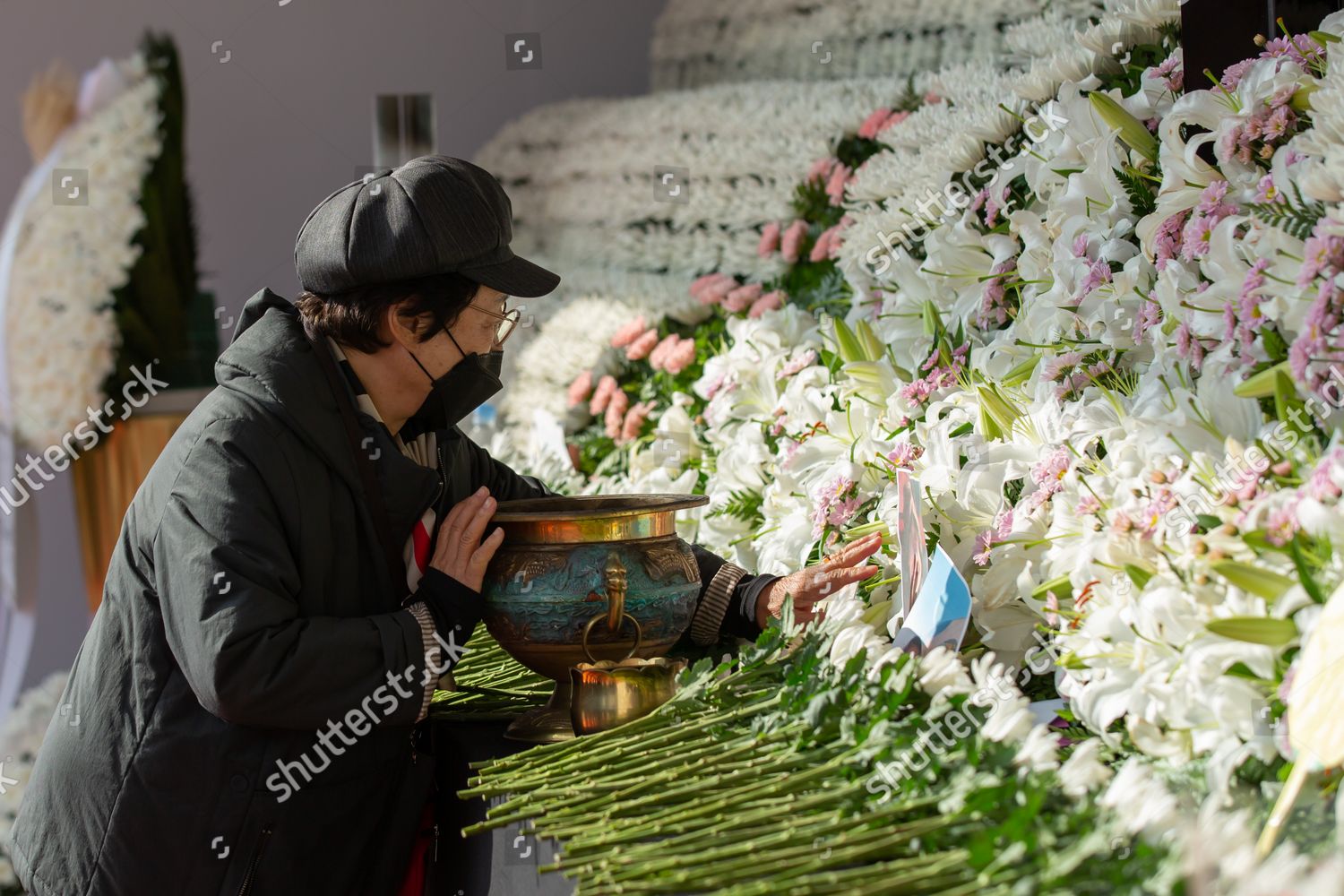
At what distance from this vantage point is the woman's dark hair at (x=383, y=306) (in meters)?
1.87

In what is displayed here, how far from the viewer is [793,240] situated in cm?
293

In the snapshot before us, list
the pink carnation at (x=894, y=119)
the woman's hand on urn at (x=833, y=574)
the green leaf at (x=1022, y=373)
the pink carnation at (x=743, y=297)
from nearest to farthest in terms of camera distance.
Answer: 1. the green leaf at (x=1022, y=373)
2. the woman's hand on urn at (x=833, y=574)
3. the pink carnation at (x=894, y=119)
4. the pink carnation at (x=743, y=297)

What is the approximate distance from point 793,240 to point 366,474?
4.65 feet

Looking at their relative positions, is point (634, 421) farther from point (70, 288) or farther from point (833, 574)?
point (70, 288)

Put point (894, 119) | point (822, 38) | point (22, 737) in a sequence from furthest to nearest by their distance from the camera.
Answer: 1. point (22, 737)
2. point (822, 38)
3. point (894, 119)

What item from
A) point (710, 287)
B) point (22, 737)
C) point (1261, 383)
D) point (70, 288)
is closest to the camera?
point (1261, 383)

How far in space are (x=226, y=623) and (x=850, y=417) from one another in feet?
3.41

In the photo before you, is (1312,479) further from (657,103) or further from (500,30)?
(500,30)

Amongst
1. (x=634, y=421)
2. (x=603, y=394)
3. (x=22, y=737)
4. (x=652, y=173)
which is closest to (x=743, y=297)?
(x=634, y=421)

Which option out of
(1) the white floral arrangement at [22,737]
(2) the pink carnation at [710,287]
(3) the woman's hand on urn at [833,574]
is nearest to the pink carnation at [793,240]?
(2) the pink carnation at [710,287]

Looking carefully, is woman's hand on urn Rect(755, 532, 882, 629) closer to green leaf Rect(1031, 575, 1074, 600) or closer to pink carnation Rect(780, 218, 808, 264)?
green leaf Rect(1031, 575, 1074, 600)

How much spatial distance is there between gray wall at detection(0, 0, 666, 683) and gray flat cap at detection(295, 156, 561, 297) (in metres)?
2.41

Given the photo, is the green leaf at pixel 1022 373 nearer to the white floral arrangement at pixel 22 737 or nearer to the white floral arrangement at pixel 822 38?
the white floral arrangement at pixel 822 38

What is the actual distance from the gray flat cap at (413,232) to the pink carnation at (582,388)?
1.47 m
